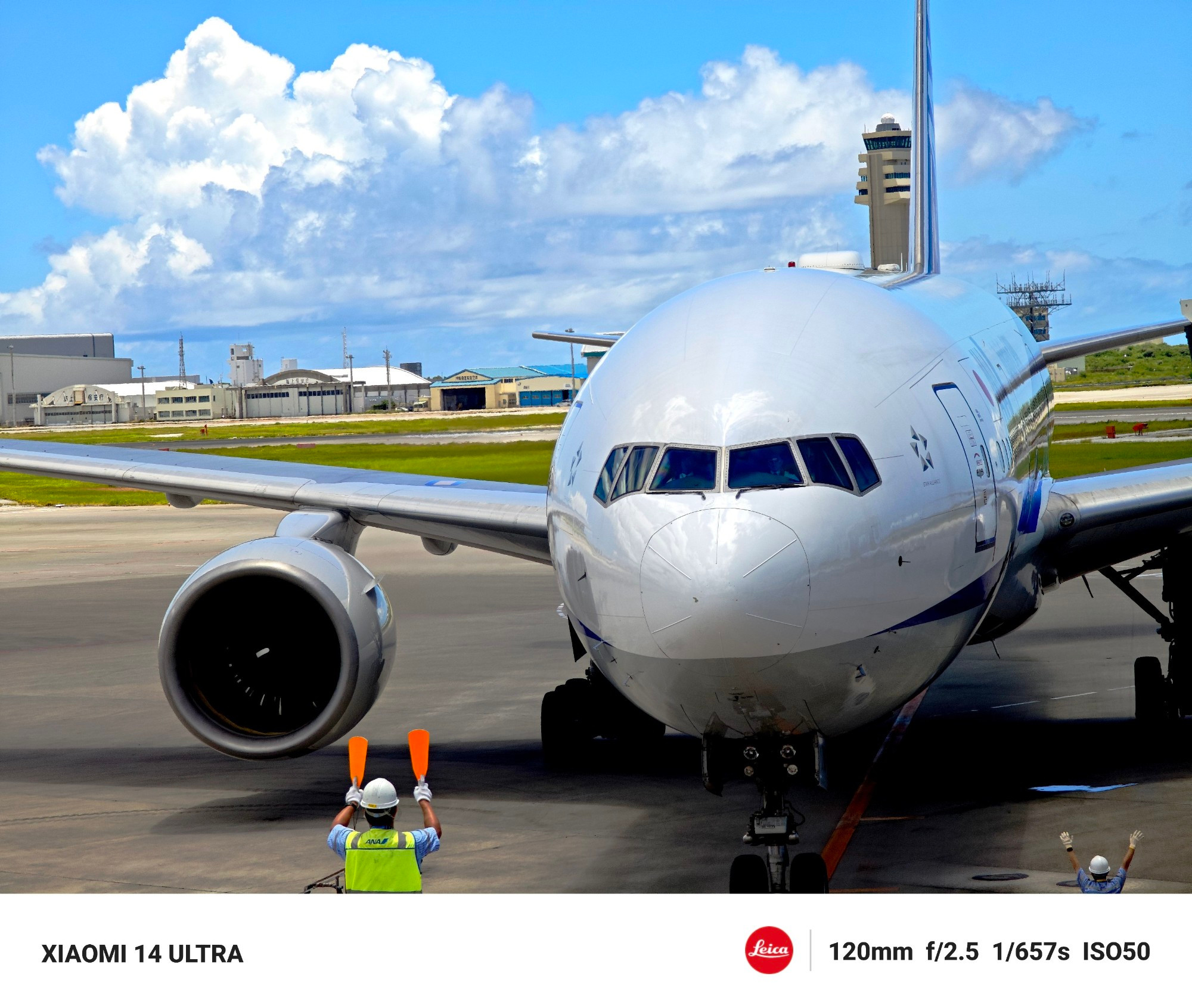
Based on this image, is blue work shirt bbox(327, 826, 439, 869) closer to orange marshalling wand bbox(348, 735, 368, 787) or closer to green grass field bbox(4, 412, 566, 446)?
orange marshalling wand bbox(348, 735, 368, 787)

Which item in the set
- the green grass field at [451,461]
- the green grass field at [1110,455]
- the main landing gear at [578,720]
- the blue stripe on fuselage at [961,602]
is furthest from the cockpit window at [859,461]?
the green grass field at [451,461]

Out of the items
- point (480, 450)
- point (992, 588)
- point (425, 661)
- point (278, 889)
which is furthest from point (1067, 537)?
point (480, 450)

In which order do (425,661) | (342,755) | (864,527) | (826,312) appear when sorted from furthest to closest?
(425,661) → (342,755) → (826,312) → (864,527)

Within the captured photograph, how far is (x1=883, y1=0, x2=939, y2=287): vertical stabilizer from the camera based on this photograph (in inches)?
733

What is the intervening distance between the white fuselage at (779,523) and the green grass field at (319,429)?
78.9 m

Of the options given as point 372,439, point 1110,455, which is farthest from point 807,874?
point 372,439

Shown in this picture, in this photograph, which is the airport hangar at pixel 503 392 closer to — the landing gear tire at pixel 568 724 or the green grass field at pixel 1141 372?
the green grass field at pixel 1141 372

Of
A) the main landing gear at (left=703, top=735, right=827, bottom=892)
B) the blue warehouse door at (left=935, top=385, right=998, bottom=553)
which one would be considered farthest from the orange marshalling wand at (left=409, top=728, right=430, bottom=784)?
the blue warehouse door at (left=935, top=385, right=998, bottom=553)

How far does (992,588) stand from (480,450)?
53.3 metres

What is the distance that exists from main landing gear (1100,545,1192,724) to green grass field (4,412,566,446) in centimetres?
7571

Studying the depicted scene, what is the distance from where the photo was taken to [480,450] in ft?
204
